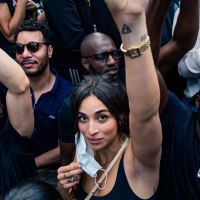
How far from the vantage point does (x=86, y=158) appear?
6.76 ft

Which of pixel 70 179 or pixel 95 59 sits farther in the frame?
pixel 95 59

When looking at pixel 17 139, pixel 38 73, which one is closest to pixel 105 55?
pixel 38 73

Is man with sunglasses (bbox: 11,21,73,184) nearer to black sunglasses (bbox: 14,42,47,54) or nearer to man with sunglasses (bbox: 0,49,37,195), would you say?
black sunglasses (bbox: 14,42,47,54)

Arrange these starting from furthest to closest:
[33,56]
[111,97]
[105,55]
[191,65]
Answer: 1. [33,56]
2. [105,55]
3. [191,65]
4. [111,97]

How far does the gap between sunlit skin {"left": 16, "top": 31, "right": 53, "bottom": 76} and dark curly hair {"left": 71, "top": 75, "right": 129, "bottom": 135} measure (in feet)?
3.79

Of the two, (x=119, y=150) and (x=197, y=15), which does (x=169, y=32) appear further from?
(x=119, y=150)

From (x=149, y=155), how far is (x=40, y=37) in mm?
1774

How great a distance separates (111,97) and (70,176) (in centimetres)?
38

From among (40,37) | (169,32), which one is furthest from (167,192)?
(40,37)

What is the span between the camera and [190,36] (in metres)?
2.17

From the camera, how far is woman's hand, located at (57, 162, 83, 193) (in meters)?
2.05

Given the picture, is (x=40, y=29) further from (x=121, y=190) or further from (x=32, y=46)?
(x=121, y=190)

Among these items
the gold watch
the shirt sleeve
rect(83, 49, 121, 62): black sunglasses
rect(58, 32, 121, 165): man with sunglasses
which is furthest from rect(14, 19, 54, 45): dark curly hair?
the gold watch

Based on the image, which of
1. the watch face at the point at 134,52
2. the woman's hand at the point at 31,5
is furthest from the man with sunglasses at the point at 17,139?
the woman's hand at the point at 31,5
